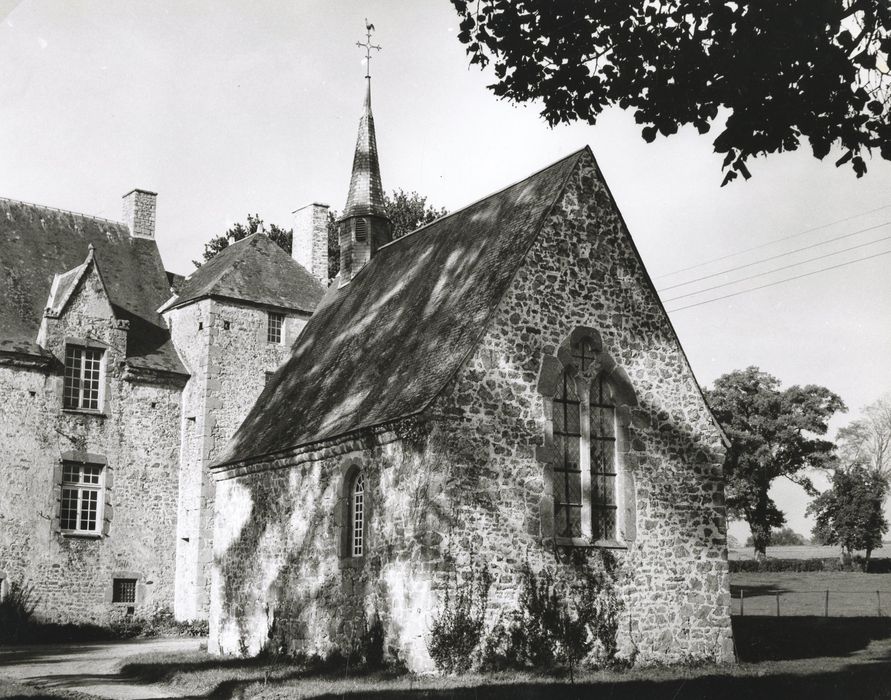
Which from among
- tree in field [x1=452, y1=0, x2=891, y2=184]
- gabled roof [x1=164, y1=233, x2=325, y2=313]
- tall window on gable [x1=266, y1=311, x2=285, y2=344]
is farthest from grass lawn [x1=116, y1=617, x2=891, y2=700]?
gabled roof [x1=164, y1=233, x2=325, y2=313]

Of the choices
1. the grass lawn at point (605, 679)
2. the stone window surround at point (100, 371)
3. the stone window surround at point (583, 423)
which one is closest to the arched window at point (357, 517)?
the grass lawn at point (605, 679)

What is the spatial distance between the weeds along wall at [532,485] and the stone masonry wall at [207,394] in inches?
356

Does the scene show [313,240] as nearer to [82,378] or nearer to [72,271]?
[72,271]

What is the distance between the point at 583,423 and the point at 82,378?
16.8 meters

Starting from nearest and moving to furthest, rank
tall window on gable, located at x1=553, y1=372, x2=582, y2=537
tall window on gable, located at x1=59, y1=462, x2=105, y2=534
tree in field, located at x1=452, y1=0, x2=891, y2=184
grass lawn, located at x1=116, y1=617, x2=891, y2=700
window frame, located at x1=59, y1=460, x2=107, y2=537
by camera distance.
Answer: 1. tree in field, located at x1=452, y1=0, x2=891, y2=184
2. grass lawn, located at x1=116, y1=617, x2=891, y2=700
3. tall window on gable, located at x1=553, y1=372, x2=582, y2=537
4. window frame, located at x1=59, y1=460, x2=107, y2=537
5. tall window on gable, located at x1=59, y1=462, x2=105, y2=534

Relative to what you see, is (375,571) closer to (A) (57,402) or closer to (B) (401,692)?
(B) (401,692)

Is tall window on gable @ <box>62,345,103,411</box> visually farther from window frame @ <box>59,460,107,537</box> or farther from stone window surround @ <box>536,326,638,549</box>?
stone window surround @ <box>536,326,638,549</box>

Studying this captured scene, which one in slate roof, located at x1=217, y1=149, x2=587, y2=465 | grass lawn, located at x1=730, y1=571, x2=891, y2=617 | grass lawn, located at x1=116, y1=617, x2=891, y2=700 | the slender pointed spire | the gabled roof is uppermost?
the slender pointed spire

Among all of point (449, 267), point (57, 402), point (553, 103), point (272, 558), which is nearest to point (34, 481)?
point (57, 402)

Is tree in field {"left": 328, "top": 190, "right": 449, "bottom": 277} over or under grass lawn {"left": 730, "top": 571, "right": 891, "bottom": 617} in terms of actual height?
over

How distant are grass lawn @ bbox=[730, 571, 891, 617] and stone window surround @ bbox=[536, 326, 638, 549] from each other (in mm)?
17449

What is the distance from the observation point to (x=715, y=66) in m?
9.23

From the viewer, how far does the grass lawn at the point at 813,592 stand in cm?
3456

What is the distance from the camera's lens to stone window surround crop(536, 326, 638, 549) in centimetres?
1611
